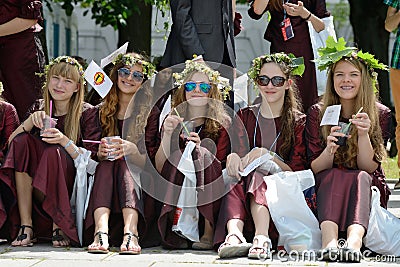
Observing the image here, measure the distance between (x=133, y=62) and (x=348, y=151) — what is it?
66.9 inches

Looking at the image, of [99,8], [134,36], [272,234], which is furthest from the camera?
[99,8]

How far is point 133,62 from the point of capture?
5980mm

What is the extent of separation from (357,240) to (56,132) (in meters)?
2.16

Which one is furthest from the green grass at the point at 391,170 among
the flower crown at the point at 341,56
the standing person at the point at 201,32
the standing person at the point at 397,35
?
the flower crown at the point at 341,56

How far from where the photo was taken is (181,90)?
588cm

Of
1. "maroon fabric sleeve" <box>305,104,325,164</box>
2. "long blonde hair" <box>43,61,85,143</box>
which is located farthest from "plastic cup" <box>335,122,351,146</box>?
"long blonde hair" <box>43,61,85,143</box>

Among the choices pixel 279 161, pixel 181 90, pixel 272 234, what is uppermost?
pixel 181 90

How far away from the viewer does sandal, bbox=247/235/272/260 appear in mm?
5012

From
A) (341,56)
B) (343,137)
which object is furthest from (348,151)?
(341,56)

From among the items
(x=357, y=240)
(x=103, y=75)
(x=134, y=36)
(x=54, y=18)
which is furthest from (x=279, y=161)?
(x=54, y=18)

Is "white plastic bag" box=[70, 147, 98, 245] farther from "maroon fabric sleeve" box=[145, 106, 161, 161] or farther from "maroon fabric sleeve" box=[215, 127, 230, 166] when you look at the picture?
"maroon fabric sleeve" box=[215, 127, 230, 166]

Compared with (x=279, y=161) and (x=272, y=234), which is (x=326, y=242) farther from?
(x=279, y=161)

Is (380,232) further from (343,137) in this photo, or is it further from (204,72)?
(204,72)

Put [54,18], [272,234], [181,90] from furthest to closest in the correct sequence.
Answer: [54,18], [181,90], [272,234]
